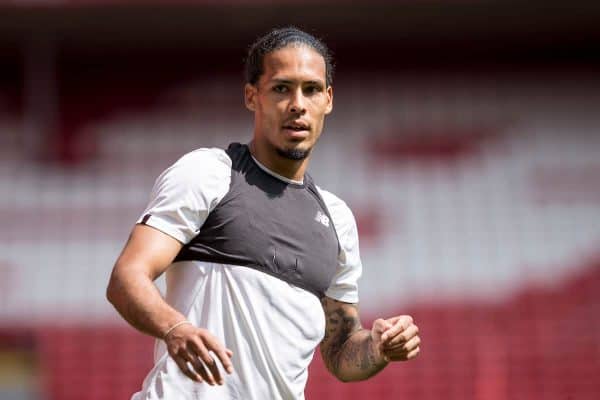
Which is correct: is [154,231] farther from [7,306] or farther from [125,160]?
[125,160]

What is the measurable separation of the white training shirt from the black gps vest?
0.11ft

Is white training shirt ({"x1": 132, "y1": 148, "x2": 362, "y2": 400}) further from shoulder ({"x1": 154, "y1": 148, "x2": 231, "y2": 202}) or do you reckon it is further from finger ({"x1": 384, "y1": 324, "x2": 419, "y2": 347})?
finger ({"x1": 384, "y1": 324, "x2": 419, "y2": 347})

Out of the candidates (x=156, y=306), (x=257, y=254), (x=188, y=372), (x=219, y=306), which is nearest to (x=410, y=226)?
(x=257, y=254)

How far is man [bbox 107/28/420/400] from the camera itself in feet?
9.97

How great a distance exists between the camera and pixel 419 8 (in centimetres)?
934

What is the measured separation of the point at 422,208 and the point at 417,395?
208cm

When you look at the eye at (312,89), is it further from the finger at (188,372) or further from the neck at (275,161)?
the finger at (188,372)

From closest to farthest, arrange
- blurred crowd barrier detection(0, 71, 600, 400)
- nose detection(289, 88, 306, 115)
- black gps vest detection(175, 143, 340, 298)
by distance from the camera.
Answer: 1. black gps vest detection(175, 143, 340, 298)
2. nose detection(289, 88, 306, 115)
3. blurred crowd barrier detection(0, 71, 600, 400)

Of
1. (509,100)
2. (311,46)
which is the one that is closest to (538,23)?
(509,100)

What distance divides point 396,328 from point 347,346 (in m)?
0.47

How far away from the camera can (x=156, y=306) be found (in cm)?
279

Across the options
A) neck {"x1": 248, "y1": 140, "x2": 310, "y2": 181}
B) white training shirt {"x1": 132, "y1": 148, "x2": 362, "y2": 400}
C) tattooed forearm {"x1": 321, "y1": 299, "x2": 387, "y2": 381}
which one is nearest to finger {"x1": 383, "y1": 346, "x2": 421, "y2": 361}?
tattooed forearm {"x1": 321, "y1": 299, "x2": 387, "y2": 381}

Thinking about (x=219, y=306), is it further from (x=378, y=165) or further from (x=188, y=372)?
(x=378, y=165)

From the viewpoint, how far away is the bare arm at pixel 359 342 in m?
3.20
